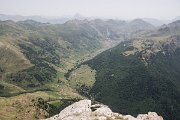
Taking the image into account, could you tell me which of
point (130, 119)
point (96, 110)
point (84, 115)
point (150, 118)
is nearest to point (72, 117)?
point (84, 115)

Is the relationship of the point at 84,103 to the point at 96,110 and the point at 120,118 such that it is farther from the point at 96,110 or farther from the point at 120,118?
the point at 120,118

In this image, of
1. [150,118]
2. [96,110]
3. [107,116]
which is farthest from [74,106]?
[150,118]

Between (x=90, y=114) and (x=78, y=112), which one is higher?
(x=90, y=114)

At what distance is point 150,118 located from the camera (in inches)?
5276

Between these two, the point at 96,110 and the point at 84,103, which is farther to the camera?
the point at 84,103

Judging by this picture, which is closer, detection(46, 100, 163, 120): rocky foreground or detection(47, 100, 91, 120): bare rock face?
detection(46, 100, 163, 120): rocky foreground

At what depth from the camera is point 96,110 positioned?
127 metres

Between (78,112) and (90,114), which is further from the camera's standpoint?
(78,112)

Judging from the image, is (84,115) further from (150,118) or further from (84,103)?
(150,118)

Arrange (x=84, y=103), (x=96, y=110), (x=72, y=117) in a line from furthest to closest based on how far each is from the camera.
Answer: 1. (x=84, y=103)
2. (x=96, y=110)
3. (x=72, y=117)

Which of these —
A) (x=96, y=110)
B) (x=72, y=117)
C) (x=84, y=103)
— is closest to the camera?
(x=72, y=117)

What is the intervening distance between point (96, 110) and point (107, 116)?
9861 millimetres

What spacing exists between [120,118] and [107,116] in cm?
561

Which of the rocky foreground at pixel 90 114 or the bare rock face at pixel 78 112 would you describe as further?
the bare rock face at pixel 78 112
